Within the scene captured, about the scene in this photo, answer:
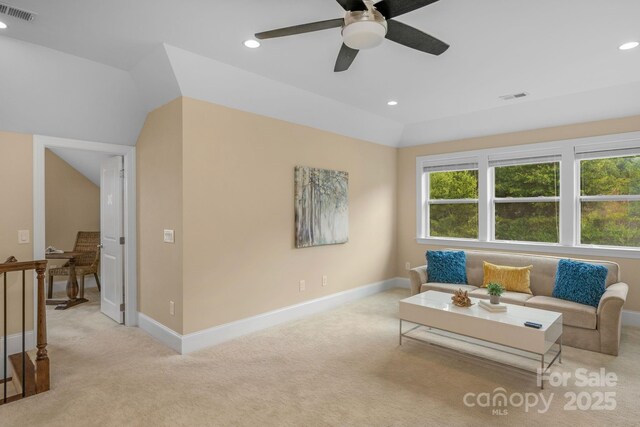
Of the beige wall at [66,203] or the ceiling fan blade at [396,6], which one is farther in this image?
the beige wall at [66,203]

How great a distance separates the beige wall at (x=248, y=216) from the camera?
11.3 ft

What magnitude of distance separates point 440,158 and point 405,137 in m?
0.68

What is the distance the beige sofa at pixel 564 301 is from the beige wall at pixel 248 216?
152cm

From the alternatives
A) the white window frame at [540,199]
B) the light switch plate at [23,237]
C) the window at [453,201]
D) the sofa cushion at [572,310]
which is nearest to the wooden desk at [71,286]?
the light switch plate at [23,237]

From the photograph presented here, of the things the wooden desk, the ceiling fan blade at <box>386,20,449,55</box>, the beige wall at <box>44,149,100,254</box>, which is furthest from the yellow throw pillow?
the beige wall at <box>44,149,100,254</box>

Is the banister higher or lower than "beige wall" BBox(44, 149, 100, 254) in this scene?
lower

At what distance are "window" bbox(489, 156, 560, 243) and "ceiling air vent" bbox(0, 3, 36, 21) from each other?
17.6 ft

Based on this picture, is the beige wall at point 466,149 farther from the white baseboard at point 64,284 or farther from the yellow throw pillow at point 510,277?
the white baseboard at point 64,284

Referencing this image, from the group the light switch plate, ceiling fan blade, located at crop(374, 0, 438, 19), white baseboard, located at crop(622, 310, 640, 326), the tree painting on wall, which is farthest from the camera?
the tree painting on wall

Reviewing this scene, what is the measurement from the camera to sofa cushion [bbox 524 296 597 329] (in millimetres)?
3373

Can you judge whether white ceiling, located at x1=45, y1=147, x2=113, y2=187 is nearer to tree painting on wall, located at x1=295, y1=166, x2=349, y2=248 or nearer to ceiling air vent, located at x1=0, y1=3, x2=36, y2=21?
ceiling air vent, located at x1=0, y1=3, x2=36, y2=21

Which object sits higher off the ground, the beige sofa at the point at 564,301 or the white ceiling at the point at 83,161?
the white ceiling at the point at 83,161

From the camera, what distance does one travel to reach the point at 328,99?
172 inches

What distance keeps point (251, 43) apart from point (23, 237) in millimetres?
2858
